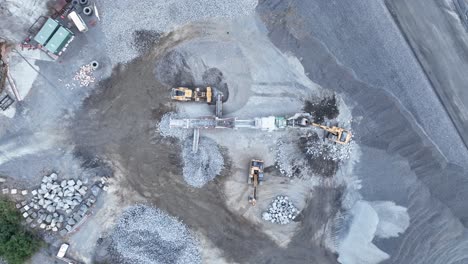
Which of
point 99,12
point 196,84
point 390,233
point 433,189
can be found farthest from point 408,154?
point 99,12

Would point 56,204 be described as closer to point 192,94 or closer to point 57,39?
point 57,39

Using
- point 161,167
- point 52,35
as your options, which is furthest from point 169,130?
point 52,35

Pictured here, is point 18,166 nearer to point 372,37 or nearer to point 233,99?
point 233,99

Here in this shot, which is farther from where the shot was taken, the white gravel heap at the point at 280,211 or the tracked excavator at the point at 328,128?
the white gravel heap at the point at 280,211

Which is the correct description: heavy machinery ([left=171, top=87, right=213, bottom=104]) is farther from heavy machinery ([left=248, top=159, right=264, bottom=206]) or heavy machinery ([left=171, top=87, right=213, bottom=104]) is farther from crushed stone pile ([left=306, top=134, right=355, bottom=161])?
→ crushed stone pile ([left=306, top=134, right=355, bottom=161])

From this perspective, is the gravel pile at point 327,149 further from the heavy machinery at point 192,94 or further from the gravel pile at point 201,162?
the heavy machinery at point 192,94

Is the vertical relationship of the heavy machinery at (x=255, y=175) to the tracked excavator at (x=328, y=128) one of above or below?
below

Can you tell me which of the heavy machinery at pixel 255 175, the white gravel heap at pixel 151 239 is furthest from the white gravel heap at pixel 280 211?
the white gravel heap at pixel 151 239
